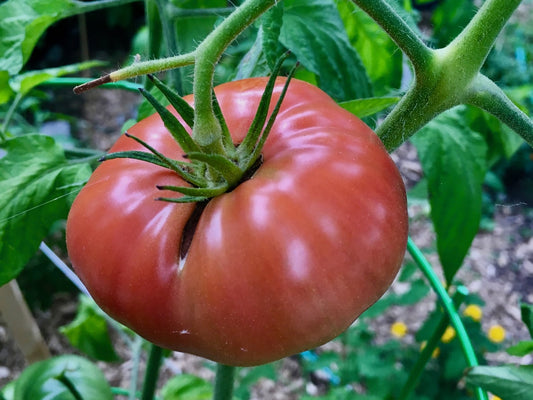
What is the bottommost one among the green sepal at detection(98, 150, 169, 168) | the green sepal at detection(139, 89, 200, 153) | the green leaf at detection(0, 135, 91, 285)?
the green leaf at detection(0, 135, 91, 285)

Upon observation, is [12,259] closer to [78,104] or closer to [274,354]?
[274,354]

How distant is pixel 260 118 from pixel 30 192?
0.94 feet

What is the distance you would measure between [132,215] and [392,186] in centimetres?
15

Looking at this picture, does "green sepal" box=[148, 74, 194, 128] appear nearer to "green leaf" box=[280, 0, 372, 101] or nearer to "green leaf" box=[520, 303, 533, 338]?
"green leaf" box=[280, 0, 372, 101]

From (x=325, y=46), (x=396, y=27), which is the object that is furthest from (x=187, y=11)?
(x=396, y=27)

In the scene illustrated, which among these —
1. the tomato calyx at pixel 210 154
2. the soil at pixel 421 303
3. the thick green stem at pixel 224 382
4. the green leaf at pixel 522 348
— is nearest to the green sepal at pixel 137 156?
the tomato calyx at pixel 210 154

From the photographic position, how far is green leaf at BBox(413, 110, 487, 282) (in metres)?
0.53

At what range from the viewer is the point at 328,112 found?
1.22 ft

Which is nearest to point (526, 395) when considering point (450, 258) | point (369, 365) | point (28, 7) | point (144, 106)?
point (450, 258)

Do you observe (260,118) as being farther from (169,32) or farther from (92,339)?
(92,339)

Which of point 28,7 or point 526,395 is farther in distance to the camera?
point 28,7

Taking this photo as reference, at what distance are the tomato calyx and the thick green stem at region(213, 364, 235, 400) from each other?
22 centimetres

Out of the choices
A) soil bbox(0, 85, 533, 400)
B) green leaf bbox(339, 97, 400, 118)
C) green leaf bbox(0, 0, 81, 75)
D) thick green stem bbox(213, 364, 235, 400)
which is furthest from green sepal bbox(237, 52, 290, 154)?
soil bbox(0, 85, 533, 400)

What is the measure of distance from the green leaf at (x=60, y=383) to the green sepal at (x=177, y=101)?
0.40 meters
